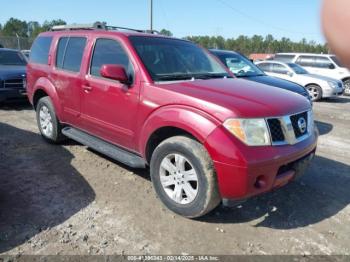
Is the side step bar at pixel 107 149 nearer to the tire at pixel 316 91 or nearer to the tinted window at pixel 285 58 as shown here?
the tire at pixel 316 91

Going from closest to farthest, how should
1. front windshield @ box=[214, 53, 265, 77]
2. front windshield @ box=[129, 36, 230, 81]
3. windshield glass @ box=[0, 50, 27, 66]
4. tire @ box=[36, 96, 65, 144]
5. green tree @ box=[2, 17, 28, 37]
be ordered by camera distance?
1. front windshield @ box=[129, 36, 230, 81]
2. tire @ box=[36, 96, 65, 144]
3. front windshield @ box=[214, 53, 265, 77]
4. windshield glass @ box=[0, 50, 27, 66]
5. green tree @ box=[2, 17, 28, 37]

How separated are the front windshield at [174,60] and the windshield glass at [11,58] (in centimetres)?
712

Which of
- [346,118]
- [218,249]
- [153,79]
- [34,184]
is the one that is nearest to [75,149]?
[34,184]

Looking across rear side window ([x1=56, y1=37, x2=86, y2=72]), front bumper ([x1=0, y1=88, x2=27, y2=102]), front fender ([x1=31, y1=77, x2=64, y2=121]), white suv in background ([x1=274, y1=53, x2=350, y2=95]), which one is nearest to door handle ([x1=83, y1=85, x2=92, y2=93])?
rear side window ([x1=56, y1=37, x2=86, y2=72])

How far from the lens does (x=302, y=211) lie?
3824 mm

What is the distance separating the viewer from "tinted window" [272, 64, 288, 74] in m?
13.2

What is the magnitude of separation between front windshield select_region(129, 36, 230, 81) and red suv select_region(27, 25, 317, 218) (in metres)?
0.02

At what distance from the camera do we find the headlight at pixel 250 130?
312 cm

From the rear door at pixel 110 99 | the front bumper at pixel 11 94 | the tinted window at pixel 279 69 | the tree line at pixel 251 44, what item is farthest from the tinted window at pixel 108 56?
the tree line at pixel 251 44

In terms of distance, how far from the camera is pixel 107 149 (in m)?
4.40

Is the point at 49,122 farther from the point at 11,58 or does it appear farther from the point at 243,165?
the point at 11,58

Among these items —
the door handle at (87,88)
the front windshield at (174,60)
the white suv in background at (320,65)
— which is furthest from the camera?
the white suv in background at (320,65)

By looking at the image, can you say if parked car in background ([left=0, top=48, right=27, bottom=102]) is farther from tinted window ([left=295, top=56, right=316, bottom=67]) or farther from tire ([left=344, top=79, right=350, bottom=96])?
tire ([left=344, top=79, right=350, bottom=96])

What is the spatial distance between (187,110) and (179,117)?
11 centimetres
